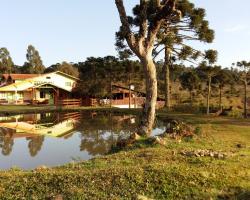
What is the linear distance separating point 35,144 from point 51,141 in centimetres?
93

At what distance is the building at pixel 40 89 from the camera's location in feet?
159

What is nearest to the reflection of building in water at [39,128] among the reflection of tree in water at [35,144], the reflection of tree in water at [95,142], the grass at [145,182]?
the reflection of tree in water at [35,144]

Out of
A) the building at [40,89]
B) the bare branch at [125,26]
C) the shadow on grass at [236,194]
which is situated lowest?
the shadow on grass at [236,194]

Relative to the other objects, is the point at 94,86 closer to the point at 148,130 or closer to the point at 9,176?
the point at 148,130

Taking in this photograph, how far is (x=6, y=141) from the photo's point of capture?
18.5 meters

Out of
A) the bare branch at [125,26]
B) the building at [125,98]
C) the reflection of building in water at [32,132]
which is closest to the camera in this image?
the bare branch at [125,26]

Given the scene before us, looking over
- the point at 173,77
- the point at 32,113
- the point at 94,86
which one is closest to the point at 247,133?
the point at 32,113

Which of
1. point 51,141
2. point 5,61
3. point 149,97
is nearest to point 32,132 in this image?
point 51,141

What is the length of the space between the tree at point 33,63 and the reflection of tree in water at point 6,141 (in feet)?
213

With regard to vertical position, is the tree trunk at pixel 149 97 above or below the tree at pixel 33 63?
below

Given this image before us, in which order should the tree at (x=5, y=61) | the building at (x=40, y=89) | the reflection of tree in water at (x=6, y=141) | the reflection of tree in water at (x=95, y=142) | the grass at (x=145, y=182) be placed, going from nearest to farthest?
the grass at (x=145, y=182), the reflection of tree in water at (x=95, y=142), the reflection of tree in water at (x=6, y=141), the building at (x=40, y=89), the tree at (x=5, y=61)

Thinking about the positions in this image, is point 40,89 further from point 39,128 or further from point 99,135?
point 99,135

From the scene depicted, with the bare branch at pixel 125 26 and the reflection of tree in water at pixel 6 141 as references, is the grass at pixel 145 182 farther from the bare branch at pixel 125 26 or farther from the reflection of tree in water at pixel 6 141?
the reflection of tree in water at pixel 6 141

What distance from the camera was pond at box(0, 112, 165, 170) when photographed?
1350cm
